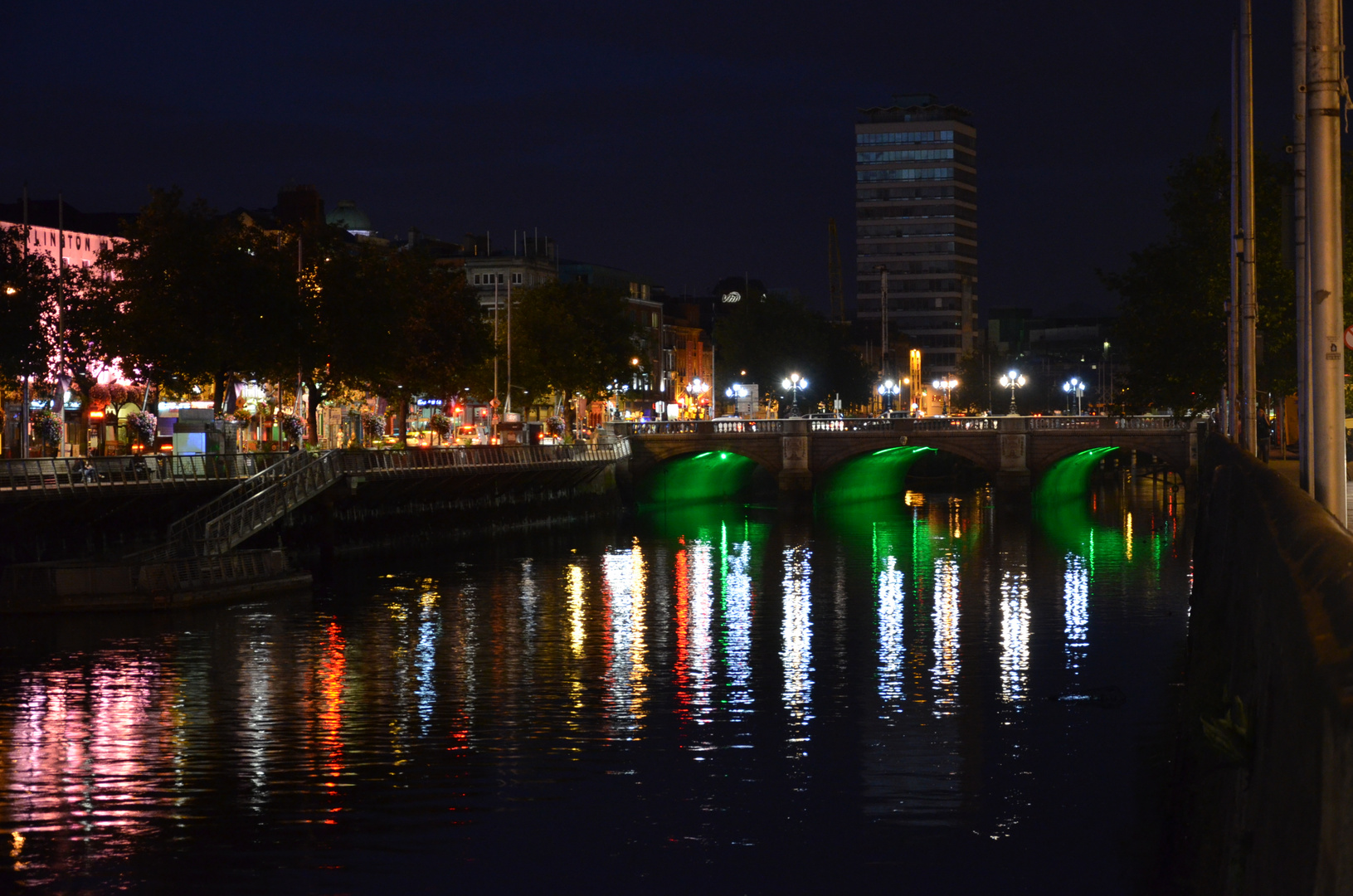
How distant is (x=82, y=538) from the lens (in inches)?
1977

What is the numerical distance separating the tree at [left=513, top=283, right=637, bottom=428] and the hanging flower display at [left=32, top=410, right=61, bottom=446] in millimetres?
39087

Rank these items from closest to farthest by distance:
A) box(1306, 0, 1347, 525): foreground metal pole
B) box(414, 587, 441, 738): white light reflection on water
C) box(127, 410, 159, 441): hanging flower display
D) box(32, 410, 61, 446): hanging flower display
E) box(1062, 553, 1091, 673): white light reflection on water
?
box(1306, 0, 1347, 525): foreground metal pole → box(414, 587, 441, 738): white light reflection on water → box(1062, 553, 1091, 673): white light reflection on water → box(32, 410, 61, 446): hanging flower display → box(127, 410, 159, 441): hanging flower display

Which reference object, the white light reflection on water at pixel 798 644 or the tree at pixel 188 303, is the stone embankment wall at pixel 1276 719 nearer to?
the white light reflection on water at pixel 798 644

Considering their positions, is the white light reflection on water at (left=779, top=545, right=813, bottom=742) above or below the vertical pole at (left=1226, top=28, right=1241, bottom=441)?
below

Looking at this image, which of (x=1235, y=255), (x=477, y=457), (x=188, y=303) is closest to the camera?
(x=1235, y=255)

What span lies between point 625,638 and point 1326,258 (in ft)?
77.7

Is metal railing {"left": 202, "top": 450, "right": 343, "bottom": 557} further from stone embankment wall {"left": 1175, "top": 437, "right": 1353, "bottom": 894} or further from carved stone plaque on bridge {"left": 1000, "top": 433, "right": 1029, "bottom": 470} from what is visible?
carved stone plaque on bridge {"left": 1000, "top": 433, "right": 1029, "bottom": 470}

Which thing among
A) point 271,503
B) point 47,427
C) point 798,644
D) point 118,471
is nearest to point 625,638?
point 798,644

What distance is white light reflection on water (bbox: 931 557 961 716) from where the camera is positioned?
31.5 meters

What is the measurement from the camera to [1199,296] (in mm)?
69562

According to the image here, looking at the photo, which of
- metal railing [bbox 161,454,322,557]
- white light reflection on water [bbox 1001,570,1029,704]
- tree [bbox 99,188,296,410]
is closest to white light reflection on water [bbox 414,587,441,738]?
metal railing [bbox 161,454,322,557]


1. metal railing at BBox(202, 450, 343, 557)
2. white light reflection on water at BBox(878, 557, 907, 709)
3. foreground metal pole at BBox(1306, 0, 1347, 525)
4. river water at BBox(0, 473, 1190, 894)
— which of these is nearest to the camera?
foreground metal pole at BBox(1306, 0, 1347, 525)

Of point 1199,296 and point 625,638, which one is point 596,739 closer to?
point 625,638

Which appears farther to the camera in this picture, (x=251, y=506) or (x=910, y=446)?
(x=910, y=446)
